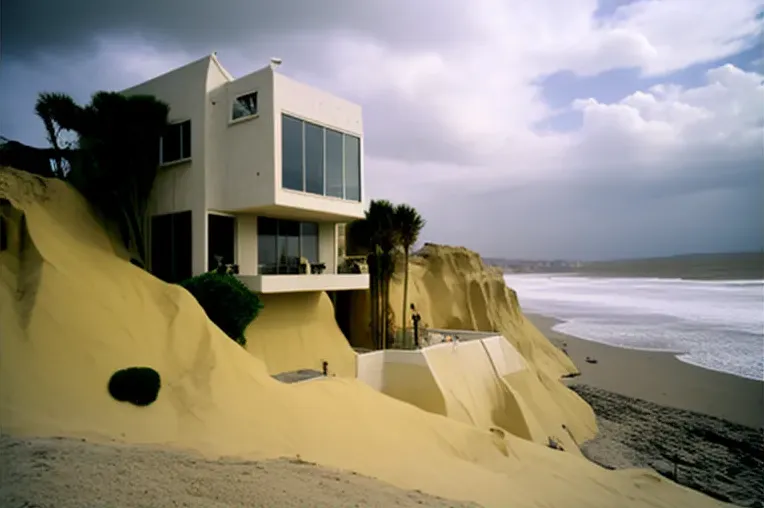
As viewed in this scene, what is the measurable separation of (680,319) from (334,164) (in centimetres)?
3036

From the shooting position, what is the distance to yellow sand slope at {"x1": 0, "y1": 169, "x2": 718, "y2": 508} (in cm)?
742

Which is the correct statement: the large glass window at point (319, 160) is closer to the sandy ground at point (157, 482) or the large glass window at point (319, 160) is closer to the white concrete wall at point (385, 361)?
the white concrete wall at point (385, 361)

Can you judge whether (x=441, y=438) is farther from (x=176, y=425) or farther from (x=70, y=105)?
(x=70, y=105)

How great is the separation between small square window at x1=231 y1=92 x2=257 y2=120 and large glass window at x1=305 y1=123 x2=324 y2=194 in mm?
1574

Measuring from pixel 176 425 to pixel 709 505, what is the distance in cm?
1024

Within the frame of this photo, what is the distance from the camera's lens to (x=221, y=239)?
1446 cm

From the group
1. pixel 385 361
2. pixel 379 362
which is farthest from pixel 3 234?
pixel 385 361

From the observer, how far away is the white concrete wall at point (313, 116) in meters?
13.6

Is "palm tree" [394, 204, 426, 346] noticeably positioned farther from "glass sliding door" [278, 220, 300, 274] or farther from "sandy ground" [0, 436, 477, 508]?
"sandy ground" [0, 436, 477, 508]

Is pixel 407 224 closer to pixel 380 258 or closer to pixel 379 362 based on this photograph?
pixel 380 258

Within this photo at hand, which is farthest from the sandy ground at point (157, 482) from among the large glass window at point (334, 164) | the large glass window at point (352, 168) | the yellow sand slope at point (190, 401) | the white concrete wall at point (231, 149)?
the large glass window at point (352, 168)

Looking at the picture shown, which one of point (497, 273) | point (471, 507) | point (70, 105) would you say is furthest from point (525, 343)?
point (70, 105)

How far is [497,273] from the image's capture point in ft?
88.0

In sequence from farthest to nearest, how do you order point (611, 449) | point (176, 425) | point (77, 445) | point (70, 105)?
point (611, 449) < point (70, 105) < point (176, 425) < point (77, 445)
